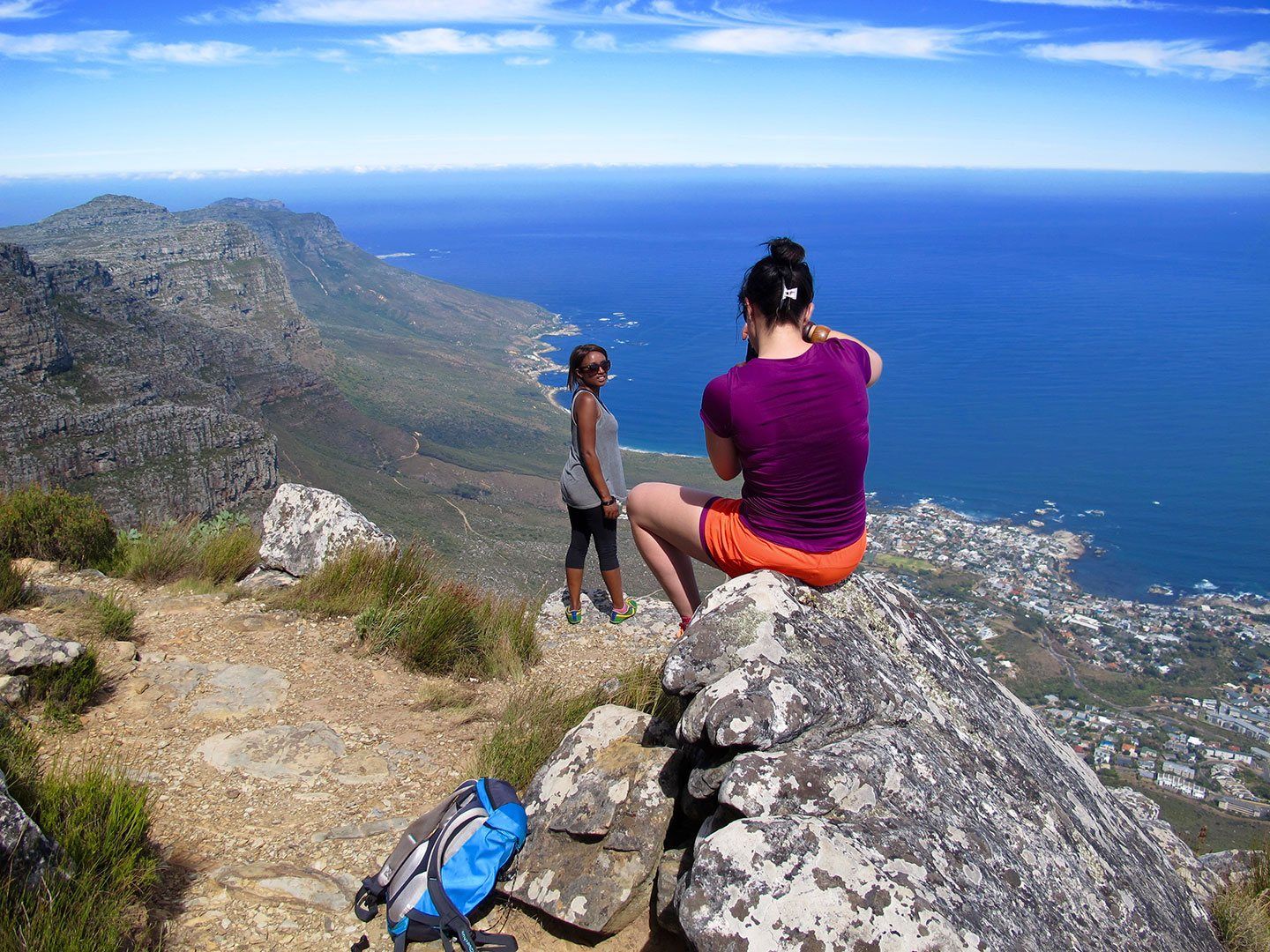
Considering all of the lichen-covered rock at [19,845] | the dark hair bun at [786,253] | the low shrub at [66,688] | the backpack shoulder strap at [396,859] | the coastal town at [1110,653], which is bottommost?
the coastal town at [1110,653]

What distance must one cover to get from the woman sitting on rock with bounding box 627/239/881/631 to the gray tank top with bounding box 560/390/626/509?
6.81ft

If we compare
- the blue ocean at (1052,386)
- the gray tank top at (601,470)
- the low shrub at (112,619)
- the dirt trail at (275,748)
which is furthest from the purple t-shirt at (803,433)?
the blue ocean at (1052,386)

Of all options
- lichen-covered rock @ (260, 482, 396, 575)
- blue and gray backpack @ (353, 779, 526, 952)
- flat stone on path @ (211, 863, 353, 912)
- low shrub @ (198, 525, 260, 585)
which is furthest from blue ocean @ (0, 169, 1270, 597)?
flat stone on path @ (211, 863, 353, 912)

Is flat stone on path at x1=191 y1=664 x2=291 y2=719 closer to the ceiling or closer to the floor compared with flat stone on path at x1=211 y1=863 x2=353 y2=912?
closer to the floor

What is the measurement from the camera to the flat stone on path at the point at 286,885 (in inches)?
107

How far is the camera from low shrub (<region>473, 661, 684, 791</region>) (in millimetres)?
3471

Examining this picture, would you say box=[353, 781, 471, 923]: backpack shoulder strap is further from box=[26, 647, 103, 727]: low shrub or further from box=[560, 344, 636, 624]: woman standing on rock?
box=[560, 344, 636, 624]: woman standing on rock

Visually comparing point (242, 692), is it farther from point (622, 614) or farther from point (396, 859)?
point (622, 614)

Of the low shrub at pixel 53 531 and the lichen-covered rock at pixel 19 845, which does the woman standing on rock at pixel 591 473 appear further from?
the low shrub at pixel 53 531

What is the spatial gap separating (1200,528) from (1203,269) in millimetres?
143166

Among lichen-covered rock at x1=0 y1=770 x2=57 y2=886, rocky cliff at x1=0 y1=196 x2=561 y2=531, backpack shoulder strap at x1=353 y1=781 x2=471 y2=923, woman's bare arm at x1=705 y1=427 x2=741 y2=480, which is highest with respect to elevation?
woman's bare arm at x1=705 y1=427 x2=741 y2=480

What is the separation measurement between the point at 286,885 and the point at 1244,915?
11.8ft

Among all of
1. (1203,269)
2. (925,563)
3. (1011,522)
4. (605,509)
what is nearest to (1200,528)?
(1011,522)

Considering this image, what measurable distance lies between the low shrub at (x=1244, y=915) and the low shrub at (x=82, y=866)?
3.78 metres
